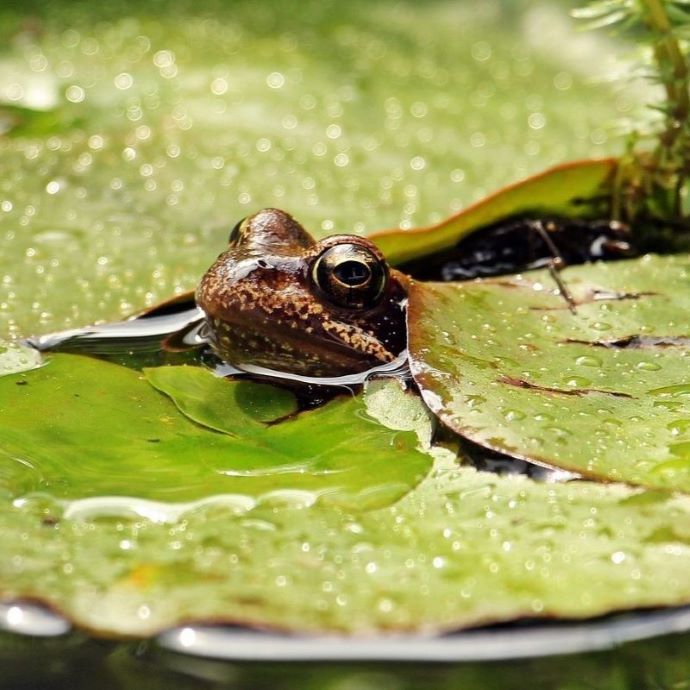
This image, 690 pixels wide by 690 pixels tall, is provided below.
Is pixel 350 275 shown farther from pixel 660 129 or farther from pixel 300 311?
pixel 660 129

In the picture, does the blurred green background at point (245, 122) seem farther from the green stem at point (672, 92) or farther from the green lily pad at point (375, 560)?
the green lily pad at point (375, 560)

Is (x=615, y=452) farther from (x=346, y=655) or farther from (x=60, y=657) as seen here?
(x=60, y=657)

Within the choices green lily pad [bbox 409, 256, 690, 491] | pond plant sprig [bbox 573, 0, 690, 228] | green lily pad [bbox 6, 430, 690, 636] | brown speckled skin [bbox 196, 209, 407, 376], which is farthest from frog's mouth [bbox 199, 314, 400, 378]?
pond plant sprig [bbox 573, 0, 690, 228]

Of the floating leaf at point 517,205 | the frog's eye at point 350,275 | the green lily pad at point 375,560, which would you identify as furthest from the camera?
the floating leaf at point 517,205

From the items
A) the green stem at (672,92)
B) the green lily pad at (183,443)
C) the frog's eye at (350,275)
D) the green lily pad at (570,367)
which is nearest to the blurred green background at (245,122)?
the green stem at (672,92)

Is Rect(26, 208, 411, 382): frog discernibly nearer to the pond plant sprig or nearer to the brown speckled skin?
the brown speckled skin

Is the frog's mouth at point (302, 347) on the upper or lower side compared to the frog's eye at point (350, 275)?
lower
